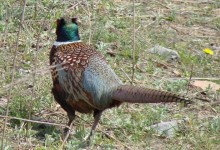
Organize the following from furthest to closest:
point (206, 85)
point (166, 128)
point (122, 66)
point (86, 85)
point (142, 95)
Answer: point (122, 66) → point (206, 85) → point (166, 128) → point (86, 85) → point (142, 95)

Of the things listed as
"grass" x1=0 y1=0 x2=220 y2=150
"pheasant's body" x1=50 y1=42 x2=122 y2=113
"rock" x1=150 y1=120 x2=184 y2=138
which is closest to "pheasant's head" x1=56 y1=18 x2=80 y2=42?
"grass" x1=0 y1=0 x2=220 y2=150

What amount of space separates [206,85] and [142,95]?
70.8 inches

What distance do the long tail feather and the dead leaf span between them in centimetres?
157

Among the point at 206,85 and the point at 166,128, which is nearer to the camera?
the point at 166,128

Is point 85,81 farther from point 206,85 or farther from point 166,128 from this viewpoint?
point 206,85

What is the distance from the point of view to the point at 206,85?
640 centimetres

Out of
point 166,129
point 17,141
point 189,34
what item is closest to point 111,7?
point 189,34

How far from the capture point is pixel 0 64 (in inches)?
239

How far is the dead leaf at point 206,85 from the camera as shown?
632cm

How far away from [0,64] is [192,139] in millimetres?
1745

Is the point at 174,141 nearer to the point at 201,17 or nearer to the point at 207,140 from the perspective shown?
the point at 207,140

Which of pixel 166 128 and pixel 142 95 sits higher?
pixel 142 95

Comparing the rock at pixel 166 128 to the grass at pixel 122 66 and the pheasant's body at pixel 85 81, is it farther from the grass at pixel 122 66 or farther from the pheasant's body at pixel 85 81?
the pheasant's body at pixel 85 81

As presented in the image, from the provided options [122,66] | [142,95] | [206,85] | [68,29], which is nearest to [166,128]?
[142,95]
